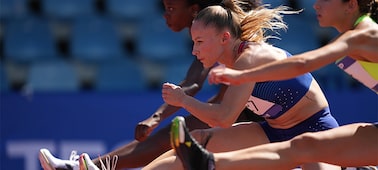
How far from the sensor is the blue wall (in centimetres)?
816

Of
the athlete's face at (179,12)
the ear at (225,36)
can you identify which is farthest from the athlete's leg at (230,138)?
the athlete's face at (179,12)

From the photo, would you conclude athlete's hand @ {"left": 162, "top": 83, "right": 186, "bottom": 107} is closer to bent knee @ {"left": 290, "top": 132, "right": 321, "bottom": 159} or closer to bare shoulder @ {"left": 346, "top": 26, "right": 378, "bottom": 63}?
bent knee @ {"left": 290, "top": 132, "right": 321, "bottom": 159}

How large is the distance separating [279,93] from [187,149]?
0.96m

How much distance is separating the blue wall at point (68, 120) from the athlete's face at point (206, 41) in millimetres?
2817

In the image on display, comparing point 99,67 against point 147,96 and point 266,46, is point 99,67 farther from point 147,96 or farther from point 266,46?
point 266,46

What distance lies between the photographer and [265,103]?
5465mm

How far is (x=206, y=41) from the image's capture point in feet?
17.4

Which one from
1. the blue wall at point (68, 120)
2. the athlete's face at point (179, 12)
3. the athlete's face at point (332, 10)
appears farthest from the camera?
the blue wall at point (68, 120)

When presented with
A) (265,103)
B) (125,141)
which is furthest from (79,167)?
(125,141)

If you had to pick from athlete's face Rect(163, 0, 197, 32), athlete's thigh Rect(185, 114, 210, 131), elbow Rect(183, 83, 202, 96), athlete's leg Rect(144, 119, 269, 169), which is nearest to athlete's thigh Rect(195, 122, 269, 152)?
athlete's leg Rect(144, 119, 269, 169)

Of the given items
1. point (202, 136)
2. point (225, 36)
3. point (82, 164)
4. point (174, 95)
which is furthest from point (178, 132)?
point (82, 164)

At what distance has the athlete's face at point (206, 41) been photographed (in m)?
5.29

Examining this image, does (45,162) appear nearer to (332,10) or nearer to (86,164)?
(86,164)

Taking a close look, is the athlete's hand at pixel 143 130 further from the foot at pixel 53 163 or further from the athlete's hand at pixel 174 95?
the athlete's hand at pixel 174 95
